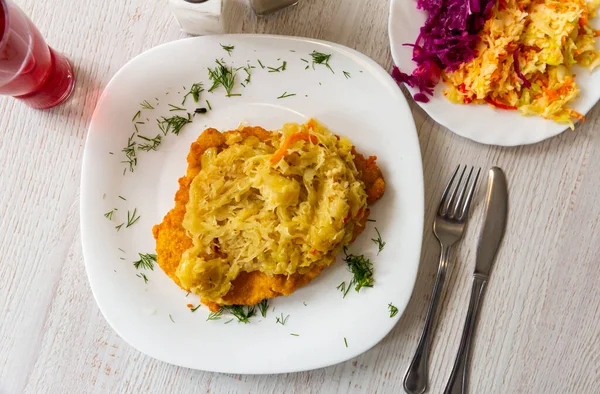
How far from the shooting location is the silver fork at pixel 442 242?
263 cm

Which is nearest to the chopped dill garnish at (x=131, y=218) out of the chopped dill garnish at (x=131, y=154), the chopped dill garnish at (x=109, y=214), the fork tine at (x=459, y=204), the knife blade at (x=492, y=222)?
the chopped dill garnish at (x=109, y=214)

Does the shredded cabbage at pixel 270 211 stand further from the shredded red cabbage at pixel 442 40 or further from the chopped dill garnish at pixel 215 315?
the shredded red cabbage at pixel 442 40

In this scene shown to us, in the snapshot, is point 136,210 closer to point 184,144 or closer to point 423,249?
point 184,144

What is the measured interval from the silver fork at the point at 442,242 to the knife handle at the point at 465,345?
15 cm

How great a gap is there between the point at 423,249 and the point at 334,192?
0.66 metres

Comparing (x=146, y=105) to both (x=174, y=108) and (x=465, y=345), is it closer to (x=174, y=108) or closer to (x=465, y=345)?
(x=174, y=108)

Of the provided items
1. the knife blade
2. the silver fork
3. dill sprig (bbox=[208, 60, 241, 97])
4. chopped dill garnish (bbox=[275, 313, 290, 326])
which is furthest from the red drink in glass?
the knife blade

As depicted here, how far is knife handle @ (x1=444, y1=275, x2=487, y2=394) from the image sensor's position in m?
2.65

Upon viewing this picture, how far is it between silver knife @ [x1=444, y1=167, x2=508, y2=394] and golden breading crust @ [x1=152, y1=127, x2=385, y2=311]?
0.61 m

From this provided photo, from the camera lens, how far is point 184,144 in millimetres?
2650

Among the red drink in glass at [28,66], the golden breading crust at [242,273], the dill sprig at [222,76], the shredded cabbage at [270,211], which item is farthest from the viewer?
the dill sprig at [222,76]

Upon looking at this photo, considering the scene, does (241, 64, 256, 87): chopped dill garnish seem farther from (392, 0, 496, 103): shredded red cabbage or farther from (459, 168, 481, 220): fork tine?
(459, 168, 481, 220): fork tine

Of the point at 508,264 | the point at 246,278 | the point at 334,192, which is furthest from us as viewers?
the point at 508,264

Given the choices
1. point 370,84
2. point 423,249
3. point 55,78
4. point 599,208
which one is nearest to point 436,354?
point 423,249
